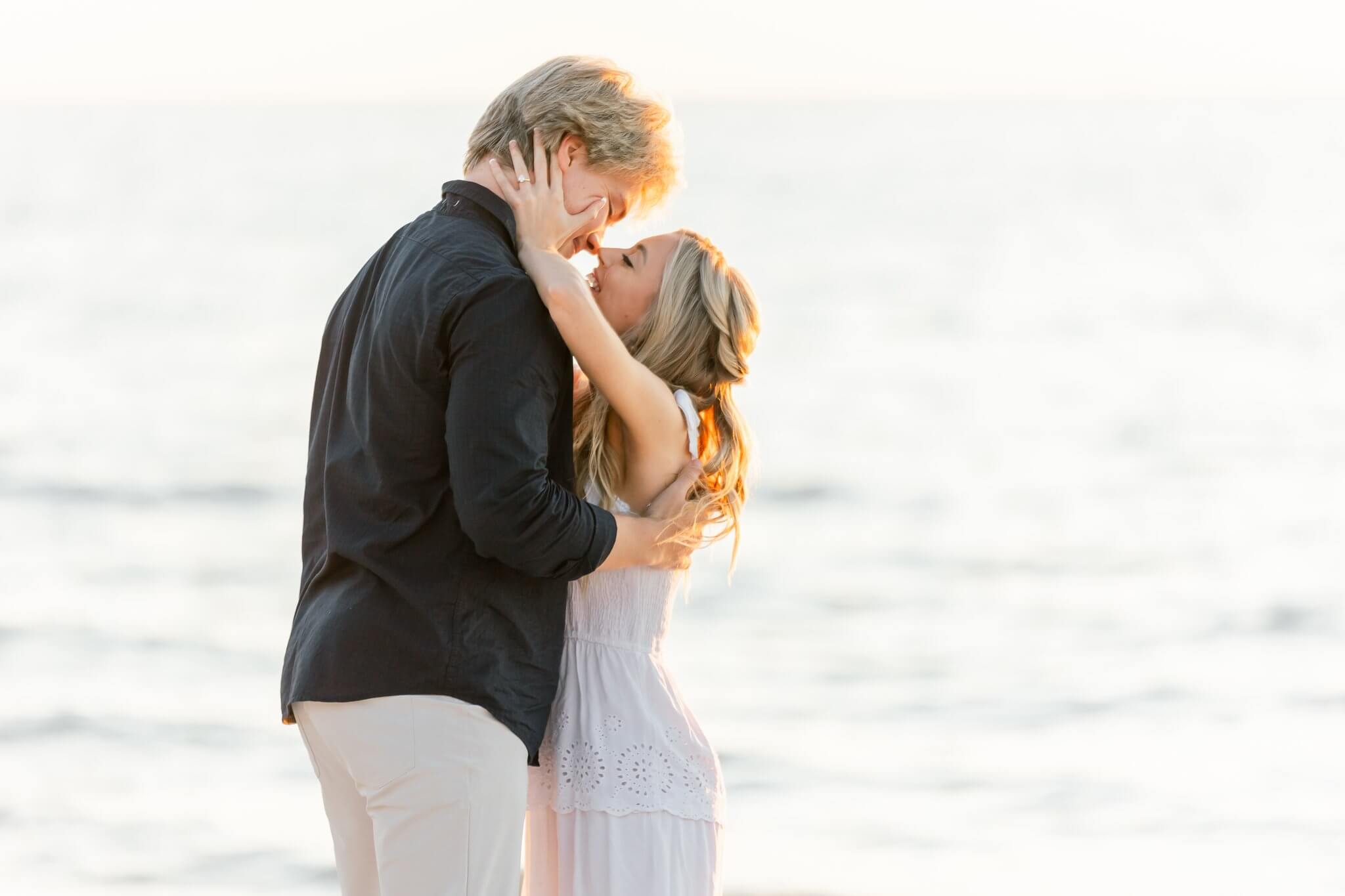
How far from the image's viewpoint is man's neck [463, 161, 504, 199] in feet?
6.97

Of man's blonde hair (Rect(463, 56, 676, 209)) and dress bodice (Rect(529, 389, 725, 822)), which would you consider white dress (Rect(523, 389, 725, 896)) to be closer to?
dress bodice (Rect(529, 389, 725, 822))

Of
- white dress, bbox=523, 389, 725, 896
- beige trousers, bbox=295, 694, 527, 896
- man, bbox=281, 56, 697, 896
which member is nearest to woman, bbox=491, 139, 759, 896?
white dress, bbox=523, 389, 725, 896

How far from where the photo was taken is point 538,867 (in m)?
2.38

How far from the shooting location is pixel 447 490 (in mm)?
1996

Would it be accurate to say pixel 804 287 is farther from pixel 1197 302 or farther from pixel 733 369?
pixel 733 369

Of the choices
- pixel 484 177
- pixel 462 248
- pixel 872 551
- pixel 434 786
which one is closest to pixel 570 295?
pixel 462 248

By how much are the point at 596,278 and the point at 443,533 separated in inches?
26.3

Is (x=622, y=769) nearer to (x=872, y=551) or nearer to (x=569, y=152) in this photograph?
(x=569, y=152)

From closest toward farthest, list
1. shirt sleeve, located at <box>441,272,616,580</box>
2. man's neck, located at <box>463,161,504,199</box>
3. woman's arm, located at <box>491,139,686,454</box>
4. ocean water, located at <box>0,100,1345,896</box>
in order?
shirt sleeve, located at <box>441,272,616,580</box> → woman's arm, located at <box>491,139,686,454</box> → man's neck, located at <box>463,161,504,199</box> → ocean water, located at <box>0,100,1345,896</box>

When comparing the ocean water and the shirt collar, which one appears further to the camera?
the ocean water

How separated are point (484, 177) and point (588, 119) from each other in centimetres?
17

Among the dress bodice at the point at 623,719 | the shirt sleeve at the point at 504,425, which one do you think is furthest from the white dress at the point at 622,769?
the shirt sleeve at the point at 504,425

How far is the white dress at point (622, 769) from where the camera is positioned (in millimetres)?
2271

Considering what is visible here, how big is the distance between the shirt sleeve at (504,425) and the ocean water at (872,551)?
51 centimetres
